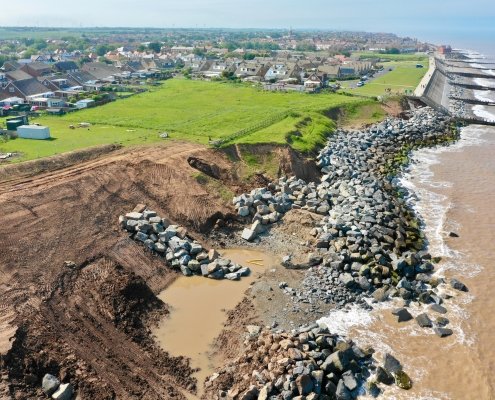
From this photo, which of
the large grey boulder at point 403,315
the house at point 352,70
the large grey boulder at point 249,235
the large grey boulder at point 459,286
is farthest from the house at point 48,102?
A: the house at point 352,70

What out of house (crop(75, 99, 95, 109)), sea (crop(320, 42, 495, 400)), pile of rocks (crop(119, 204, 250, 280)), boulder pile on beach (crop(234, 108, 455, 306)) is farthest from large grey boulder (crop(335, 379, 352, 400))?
house (crop(75, 99, 95, 109))

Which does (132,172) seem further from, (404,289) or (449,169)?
(449,169)

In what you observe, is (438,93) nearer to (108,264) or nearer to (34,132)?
(34,132)

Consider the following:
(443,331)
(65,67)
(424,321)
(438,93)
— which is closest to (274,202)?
(424,321)

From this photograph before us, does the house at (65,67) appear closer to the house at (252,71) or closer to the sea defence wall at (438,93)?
the house at (252,71)

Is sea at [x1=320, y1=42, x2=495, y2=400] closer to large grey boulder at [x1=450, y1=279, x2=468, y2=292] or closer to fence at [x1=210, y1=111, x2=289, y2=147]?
large grey boulder at [x1=450, y1=279, x2=468, y2=292]
